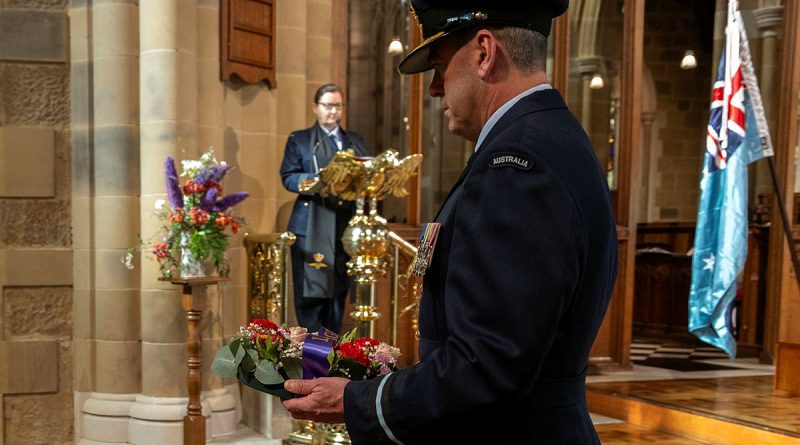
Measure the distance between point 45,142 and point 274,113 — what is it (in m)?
1.27

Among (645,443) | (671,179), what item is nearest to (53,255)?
(645,443)

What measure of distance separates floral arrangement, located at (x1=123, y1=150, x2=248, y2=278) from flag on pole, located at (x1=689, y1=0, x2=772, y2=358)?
11.7 feet

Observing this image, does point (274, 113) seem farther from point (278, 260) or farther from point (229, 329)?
point (229, 329)

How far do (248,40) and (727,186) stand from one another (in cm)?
350

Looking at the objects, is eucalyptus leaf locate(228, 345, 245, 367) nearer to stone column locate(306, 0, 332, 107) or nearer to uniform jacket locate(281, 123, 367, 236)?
uniform jacket locate(281, 123, 367, 236)

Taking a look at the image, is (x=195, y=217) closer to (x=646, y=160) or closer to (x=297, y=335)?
(x=297, y=335)

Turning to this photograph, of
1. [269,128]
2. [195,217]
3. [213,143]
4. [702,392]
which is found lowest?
[702,392]

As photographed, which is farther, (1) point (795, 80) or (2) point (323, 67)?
(1) point (795, 80)

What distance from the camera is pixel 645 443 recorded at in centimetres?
473

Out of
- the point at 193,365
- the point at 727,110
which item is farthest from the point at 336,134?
the point at 727,110

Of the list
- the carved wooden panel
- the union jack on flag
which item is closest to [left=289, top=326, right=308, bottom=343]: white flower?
the carved wooden panel

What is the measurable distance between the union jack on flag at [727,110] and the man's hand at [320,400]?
5.41 m

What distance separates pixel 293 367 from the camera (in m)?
1.47

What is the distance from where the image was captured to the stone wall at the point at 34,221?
4.79 metres
